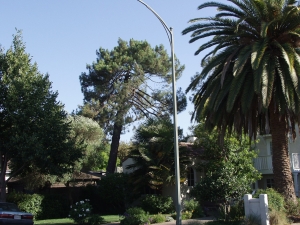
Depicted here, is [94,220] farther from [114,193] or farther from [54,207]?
[54,207]

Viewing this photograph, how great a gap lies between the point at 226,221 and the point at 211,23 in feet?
31.3

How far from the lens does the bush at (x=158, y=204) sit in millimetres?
25578

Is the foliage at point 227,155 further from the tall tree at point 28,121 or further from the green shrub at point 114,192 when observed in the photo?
the tall tree at point 28,121

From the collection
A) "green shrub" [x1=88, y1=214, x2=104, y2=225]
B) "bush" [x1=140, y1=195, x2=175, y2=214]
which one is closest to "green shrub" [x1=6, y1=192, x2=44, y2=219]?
Answer: "bush" [x1=140, y1=195, x2=175, y2=214]

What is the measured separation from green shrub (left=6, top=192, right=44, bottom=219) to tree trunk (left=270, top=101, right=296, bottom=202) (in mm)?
16633

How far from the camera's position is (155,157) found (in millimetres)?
26125

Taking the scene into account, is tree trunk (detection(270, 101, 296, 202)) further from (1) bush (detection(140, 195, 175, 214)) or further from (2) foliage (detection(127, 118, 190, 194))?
(1) bush (detection(140, 195, 175, 214))

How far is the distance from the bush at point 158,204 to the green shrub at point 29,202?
7598mm

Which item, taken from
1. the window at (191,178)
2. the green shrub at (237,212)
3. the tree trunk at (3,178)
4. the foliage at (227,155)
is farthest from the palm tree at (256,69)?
the tree trunk at (3,178)

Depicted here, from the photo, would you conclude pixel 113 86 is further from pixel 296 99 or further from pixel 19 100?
pixel 296 99

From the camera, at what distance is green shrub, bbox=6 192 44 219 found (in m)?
27.1

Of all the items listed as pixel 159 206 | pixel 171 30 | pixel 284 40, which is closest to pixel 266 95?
pixel 284 40

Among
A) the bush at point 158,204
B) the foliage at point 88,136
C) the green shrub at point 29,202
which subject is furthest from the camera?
the foliage at point 88,136

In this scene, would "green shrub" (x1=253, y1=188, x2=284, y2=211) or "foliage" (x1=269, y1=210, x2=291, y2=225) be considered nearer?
"foliage" (x1=269, y1=210, x2=291, y2=225)
